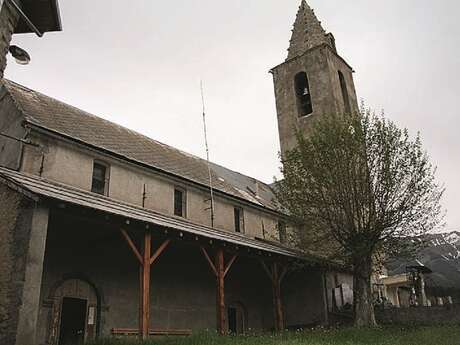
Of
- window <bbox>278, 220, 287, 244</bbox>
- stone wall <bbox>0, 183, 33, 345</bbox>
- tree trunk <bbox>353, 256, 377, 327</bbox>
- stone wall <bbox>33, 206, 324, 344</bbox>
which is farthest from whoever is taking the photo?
window <bbox>278, 220, 287, 244</bbox>

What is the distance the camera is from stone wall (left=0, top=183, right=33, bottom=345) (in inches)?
408

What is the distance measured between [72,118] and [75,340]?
9.08 m

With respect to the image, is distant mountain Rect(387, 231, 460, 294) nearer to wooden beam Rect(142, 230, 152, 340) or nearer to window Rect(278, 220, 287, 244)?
window Rect(278, 220, 287, 244)

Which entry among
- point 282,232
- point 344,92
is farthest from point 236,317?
point 344,92

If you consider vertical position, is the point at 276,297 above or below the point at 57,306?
above

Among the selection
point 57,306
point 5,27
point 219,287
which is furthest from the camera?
point 219,287

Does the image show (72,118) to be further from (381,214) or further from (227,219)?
(381,214)

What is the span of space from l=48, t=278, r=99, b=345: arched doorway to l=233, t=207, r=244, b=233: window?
965 centimetres

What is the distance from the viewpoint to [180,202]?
21047 millimetres

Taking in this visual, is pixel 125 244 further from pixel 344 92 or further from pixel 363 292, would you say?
pixel 344 92

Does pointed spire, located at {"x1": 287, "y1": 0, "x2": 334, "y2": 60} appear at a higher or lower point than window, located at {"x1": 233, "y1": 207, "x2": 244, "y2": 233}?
higher

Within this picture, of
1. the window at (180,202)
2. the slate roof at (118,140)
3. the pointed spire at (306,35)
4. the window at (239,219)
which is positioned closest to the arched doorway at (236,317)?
the window at (239,219)

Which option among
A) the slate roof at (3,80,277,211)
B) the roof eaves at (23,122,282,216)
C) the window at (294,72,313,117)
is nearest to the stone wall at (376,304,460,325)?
the slate roof at (3,80,277,211)

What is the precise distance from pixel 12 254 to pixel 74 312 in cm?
426
